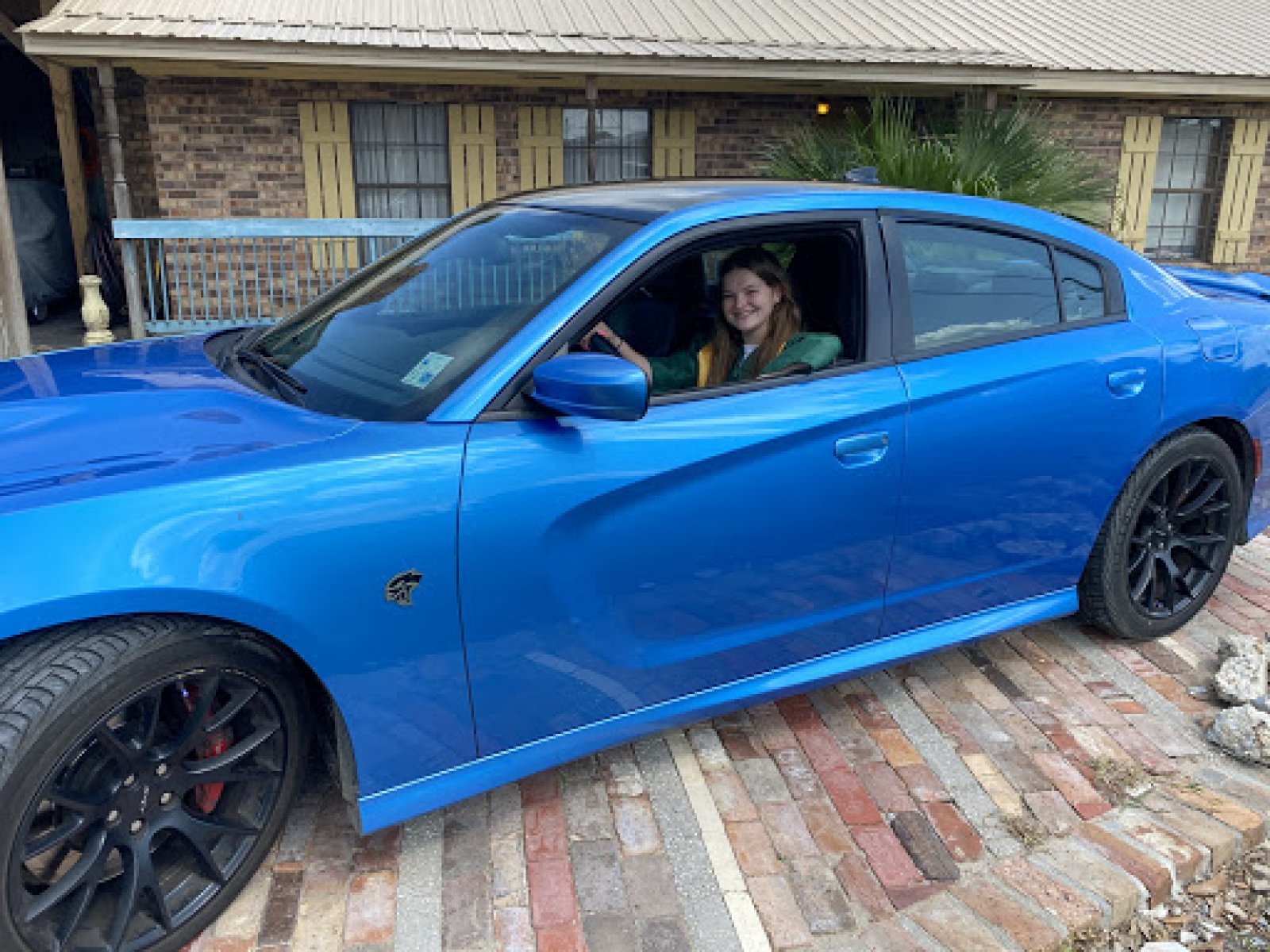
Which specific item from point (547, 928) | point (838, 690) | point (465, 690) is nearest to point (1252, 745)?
point (838, 690)

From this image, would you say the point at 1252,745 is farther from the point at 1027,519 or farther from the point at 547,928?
the point at 547,928

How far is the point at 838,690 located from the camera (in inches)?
131

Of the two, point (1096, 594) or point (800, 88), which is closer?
point (1096, 594)

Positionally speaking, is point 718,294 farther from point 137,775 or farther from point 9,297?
point 9,297

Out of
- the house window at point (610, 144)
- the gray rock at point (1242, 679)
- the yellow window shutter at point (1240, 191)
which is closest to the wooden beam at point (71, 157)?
the house window at point (610, 144)

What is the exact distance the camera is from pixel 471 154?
1058 centimetres

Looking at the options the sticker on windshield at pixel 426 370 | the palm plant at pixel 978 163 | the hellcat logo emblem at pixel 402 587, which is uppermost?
the palm plant at pixel 978 163

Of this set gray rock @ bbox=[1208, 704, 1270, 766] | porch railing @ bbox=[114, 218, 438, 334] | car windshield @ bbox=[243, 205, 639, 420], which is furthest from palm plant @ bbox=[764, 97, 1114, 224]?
gray rock @ bbox=[1208, 704, 1270, 766]

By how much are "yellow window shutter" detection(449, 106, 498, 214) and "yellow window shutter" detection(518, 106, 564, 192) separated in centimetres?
31

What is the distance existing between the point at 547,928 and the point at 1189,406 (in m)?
2.64

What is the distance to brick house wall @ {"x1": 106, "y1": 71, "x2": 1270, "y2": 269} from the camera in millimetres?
9891

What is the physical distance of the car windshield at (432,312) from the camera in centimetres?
239

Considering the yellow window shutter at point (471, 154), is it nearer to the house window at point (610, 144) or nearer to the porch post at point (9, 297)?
the house window at point (610, 144)

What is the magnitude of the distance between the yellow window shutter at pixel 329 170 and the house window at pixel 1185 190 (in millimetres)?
9760
